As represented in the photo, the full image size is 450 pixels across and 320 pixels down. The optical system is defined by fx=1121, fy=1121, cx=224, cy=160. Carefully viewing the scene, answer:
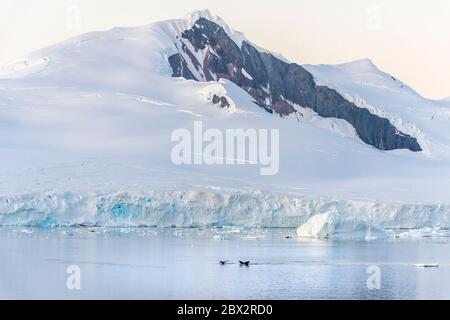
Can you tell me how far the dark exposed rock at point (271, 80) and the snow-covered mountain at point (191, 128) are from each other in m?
0.10

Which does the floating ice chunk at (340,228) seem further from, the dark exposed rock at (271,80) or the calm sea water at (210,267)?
the dark exposed rock at (271,80)

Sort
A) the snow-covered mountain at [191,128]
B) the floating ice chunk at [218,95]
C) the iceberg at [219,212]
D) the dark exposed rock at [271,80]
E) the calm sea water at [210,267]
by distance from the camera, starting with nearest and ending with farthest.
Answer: the calm sea water at [210,267]
the iceberg at [219,212]
the snow-covered mountain at [191,128]
the floating ice chunk at [218,95]
the dark exposed rock at [271,80]

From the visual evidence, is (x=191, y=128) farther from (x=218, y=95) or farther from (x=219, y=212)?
(x=219, y=212)

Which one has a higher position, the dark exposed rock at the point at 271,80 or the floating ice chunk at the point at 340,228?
the dark exposed rock at the point at 271,80

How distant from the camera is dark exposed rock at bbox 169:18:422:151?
249 feet

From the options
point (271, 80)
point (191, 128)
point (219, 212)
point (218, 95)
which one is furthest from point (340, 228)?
point (271, 80)

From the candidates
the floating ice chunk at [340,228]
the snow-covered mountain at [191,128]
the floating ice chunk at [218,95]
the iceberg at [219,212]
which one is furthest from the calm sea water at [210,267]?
the floating ice chunk at [218,95]

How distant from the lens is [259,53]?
80750 millimetres

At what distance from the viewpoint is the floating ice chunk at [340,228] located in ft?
123

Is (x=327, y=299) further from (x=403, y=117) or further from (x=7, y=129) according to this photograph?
(x=403, y=117)

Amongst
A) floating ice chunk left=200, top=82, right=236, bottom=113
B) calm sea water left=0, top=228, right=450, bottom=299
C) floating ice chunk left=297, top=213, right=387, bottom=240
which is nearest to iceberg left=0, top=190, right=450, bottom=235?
floating ice chunk left=297, top=213, right=387, bottom=240
